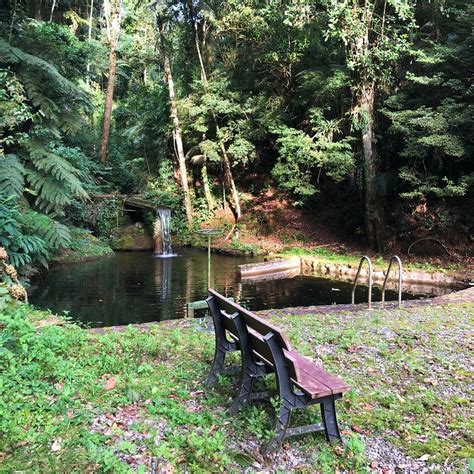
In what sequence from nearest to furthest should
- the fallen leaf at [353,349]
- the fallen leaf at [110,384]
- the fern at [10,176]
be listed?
the fallen leaf at [110,384] < the fallen leaf at [353,349] < the fern at [10,176]

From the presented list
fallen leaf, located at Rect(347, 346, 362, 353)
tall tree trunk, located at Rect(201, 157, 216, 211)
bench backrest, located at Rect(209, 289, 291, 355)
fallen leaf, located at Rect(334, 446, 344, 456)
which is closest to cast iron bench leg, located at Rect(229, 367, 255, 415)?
bench backrest, located at Rect(209, 289, 291, 355)

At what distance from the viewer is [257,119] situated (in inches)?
651

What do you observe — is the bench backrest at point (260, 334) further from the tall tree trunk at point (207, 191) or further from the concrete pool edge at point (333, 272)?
the tall tree trunk at point (207, 191)

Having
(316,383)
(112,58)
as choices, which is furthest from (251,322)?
(112,58)

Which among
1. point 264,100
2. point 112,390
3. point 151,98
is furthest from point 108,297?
Result: point 151,98

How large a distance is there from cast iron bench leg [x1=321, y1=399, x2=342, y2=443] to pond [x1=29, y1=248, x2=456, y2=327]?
5.05 metres

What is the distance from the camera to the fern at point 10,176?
29.7 ft

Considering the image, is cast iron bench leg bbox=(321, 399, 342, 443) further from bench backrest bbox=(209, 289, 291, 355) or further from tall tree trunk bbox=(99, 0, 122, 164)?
tall tree trunk bbox=(99, 0, 122, 164)

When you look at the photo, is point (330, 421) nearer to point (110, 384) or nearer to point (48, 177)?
point (110, 384)

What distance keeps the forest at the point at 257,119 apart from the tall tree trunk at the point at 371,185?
5 cm

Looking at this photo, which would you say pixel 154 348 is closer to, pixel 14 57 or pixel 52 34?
pixel 14 57

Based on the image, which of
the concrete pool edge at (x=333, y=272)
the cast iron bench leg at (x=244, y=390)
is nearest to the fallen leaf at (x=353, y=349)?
the cast iron bench leg at (x=244, y=390)

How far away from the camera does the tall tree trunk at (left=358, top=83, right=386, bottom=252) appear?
42.6ft

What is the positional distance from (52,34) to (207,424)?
11218 millimetres
